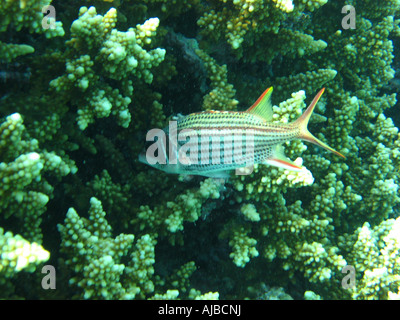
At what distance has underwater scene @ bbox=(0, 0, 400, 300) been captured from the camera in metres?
2.18

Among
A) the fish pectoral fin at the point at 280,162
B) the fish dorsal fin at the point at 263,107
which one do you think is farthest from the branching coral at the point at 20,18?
the fish pectoral fin at the point at 280,162

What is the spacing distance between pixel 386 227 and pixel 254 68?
96.8 inches

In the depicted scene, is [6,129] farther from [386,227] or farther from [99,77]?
[386,227]

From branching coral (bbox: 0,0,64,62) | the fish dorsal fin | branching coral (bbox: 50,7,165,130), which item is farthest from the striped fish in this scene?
branching coral (bbox: 0,0,64,62)

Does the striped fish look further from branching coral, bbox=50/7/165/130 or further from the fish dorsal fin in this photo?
branching coral, bbox=50/7/165/130

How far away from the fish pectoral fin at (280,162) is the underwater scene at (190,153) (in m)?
0.01

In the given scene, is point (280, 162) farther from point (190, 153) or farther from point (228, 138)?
point (190, 153)

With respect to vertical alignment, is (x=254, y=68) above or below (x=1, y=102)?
above

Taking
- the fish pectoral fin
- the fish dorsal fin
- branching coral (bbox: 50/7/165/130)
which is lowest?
the fish pectoral fin

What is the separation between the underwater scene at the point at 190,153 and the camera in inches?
85.8

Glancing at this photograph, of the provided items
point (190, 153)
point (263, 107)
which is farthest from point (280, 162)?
point (190, 153)

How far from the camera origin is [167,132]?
8.50 ft

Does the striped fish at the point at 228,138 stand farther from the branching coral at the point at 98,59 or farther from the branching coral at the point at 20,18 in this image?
the branching coral at the point at 20,18

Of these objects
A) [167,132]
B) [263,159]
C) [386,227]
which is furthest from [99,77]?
[386,227]
